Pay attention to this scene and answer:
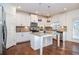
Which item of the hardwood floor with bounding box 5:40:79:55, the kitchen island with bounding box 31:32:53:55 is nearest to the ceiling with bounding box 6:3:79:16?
the kitchen island with bounding box 31:32:53:55

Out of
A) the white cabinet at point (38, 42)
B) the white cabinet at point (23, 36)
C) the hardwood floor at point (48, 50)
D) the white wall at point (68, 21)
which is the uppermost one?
the white wall at point (68, 21)

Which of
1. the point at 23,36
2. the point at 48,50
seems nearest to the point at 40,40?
the point at 48,50

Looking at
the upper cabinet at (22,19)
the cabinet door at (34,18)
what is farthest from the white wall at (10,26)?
the cabinet door at (34,18)

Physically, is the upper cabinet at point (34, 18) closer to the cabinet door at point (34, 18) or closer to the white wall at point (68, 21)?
the cabinet door at point (34, 18)

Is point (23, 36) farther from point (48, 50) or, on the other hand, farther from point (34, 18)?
point (48, 50)

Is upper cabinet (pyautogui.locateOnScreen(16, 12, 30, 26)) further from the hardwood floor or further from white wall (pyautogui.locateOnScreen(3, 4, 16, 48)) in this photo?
the hardwood floor

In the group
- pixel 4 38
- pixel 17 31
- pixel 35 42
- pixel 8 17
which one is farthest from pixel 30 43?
pixel 8 17

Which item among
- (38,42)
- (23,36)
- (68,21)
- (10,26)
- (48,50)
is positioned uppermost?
(68,21)

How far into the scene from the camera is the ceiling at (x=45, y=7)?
6.94ft

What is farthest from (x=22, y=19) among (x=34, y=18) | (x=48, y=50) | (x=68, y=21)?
(x=68, y=21)

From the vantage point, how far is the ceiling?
2115 mm

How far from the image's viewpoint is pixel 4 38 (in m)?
2.12

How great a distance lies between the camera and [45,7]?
7.07 feet

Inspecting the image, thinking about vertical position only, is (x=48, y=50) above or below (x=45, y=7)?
below
